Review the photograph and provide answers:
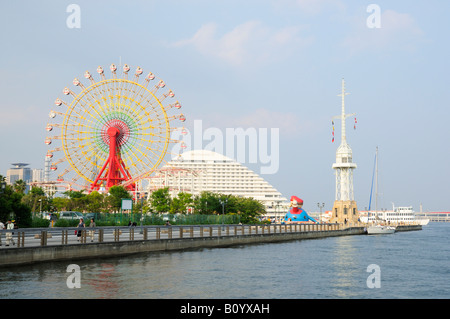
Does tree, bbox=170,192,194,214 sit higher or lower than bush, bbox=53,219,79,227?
higher

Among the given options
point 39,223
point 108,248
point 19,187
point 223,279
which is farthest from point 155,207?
point 223,279

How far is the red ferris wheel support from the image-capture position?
8781 cm

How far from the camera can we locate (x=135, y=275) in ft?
95.1

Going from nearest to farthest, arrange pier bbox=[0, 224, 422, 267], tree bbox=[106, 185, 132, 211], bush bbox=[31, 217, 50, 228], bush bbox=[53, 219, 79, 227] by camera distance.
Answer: pier bbox=[0, 224, 422, 267]
bush bbox=[31, 217, 50, 228]
bush bbox=[53, 219, 79, 227]
tree bbox=[106, 185, 132, 211]

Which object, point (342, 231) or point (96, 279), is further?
point (342, 231)

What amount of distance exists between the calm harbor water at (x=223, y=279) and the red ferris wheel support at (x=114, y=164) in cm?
4950

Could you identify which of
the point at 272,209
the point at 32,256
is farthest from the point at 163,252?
the point at 272,209

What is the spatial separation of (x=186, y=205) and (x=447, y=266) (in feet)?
192

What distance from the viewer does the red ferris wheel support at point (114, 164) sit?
288ft

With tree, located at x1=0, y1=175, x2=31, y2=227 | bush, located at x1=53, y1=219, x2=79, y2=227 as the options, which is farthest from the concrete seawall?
tree, located at x1=0, y1=175, x2=31, y2=227

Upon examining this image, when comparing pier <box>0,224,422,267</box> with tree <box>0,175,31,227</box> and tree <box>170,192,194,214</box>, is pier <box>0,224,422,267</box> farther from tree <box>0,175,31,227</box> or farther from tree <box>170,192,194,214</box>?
tree <box>170,192,194,214</box>

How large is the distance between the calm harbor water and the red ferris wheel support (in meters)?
49.5

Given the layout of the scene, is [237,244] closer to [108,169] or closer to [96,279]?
[96,279]
